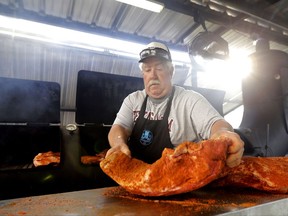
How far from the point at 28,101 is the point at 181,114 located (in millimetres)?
1933

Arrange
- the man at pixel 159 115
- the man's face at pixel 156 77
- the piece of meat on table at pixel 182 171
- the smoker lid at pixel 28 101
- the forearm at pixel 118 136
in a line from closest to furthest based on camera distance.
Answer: the piece of meat on table at pixel 182 171 < the forearm at pixel 118 136 < the man at pixel 159 115 < the man's face at pixel 156 77 < the smoker lid at pixel 28 101

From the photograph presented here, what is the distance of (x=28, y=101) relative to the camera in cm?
275

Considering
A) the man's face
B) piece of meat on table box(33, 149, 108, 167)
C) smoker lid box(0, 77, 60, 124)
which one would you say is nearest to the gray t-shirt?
the man's face

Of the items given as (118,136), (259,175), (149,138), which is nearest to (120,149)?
(118,136)

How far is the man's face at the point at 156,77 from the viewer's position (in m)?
2.36

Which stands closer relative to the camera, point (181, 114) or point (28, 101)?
point (181, 114)

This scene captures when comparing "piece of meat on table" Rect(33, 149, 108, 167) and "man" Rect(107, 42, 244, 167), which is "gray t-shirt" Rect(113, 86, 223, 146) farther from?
"piece of meat on table" Rect(33, 149, 108, 167)

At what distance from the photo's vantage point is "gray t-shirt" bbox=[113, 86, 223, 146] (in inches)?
84.3

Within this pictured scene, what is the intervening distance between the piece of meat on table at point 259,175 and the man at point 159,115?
1.82 feet

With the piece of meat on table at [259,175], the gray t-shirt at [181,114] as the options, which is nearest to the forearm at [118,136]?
the gray t-shirt at [181,114]

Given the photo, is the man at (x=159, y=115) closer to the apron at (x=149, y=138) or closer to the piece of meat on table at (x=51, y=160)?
the apron at (x=149, y=138)

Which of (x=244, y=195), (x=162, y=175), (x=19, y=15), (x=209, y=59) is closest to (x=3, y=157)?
(x=19, y=15)

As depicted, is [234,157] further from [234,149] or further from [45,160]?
[45,160]

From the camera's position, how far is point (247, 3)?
3.77 m
